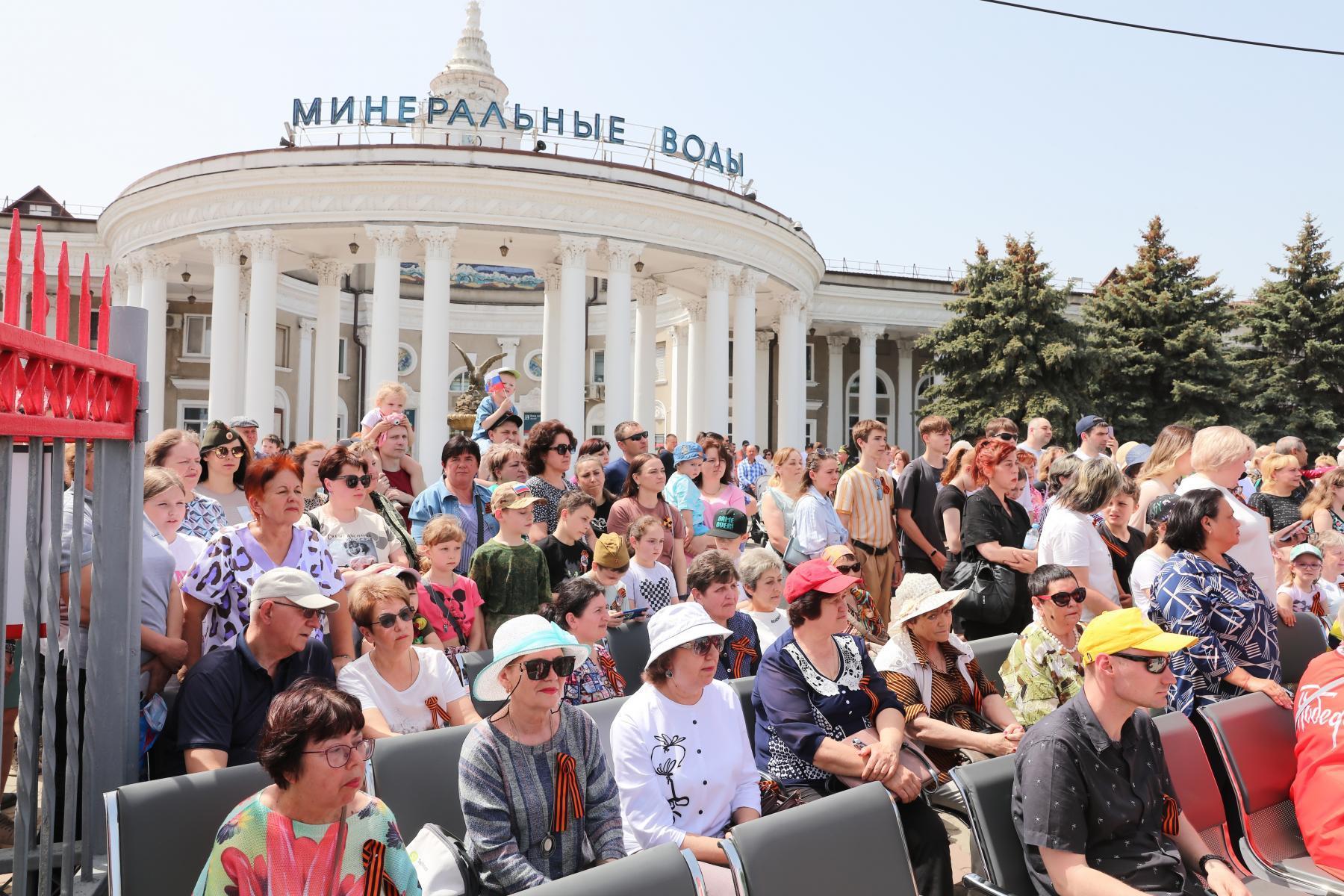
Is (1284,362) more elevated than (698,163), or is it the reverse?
(698,163)

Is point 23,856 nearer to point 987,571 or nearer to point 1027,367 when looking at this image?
point 987,571

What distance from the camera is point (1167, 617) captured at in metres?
4.86

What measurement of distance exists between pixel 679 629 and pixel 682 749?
467mm

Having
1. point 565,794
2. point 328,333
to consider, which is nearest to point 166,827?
point 565,794

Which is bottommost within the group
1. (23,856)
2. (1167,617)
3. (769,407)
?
(23,856)

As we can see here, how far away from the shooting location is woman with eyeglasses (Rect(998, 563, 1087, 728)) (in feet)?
15.9

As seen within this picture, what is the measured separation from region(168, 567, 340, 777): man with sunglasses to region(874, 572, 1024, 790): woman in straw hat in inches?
107

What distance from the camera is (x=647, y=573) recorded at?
6.26 m

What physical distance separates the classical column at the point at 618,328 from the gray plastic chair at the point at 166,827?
22.9 meters

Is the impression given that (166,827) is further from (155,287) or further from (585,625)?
(155,287)

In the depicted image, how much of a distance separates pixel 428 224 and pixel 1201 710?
23.3 meters

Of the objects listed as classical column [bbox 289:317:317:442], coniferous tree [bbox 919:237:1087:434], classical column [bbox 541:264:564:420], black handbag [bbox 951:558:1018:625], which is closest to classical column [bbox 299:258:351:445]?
classical column [bbox 541:264:564:420]

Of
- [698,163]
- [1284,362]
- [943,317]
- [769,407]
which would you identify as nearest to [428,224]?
[698,163]

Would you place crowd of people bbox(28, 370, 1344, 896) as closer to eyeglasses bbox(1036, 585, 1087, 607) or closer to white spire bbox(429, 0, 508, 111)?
eyeglasses bbox(1036, 585, 1087, 607)
